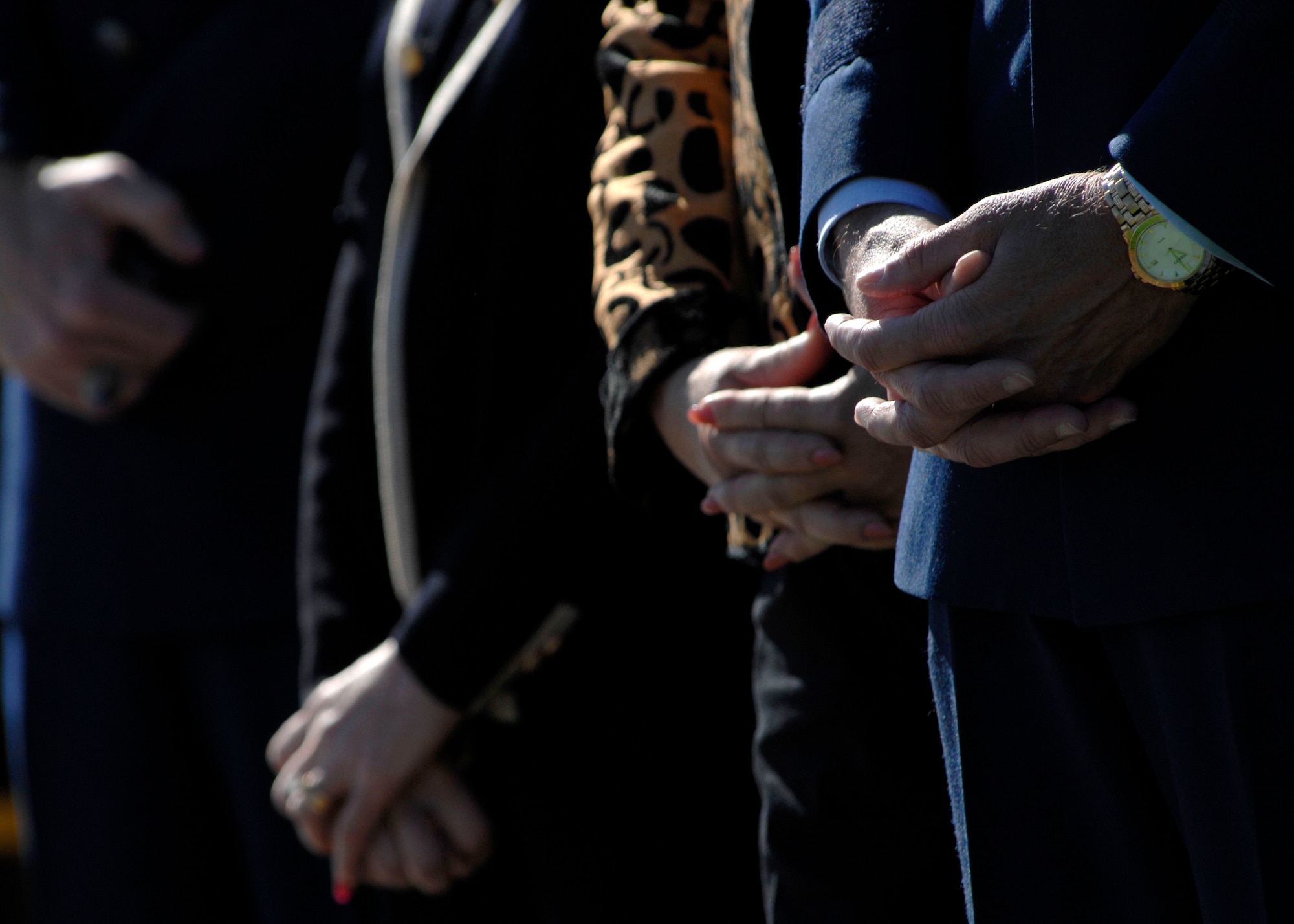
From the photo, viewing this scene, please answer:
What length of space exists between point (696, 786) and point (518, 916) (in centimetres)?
27

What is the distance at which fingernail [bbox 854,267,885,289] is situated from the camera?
0.72 m

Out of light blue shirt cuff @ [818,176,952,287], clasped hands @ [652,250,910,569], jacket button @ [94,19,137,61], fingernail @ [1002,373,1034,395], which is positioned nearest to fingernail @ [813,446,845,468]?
clasped hands @ [652,250,910,569]

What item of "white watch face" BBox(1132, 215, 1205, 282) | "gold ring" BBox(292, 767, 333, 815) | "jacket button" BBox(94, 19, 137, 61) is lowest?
"gold ring" BBox(292, 767, 333, 815)

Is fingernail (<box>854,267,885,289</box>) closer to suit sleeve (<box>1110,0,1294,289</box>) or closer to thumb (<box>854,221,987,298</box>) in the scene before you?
thumb (<box>854,221,987,298</box>)

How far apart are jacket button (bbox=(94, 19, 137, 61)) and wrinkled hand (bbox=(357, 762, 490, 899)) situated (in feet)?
3.83

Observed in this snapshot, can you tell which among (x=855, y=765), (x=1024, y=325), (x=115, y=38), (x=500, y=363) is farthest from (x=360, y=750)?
(x=115, y=38)

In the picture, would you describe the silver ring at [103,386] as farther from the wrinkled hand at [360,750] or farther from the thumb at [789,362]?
the thumb at [789,362]

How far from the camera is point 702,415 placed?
957 mm

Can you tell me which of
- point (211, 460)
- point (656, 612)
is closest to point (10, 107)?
point (211, 460)

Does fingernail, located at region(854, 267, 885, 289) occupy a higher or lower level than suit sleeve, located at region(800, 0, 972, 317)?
lower

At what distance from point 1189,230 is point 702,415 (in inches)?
15.7

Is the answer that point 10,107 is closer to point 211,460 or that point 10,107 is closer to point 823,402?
point 211,460

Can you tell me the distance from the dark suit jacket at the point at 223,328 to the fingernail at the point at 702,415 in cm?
102

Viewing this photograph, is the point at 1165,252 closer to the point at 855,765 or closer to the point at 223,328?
the point at 855,765
